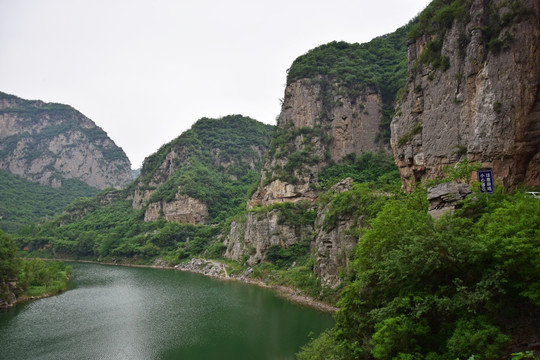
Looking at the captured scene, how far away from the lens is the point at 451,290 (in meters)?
11.8

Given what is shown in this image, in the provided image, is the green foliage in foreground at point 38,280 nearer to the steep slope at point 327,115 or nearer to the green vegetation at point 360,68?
the steep slope at point 327,115

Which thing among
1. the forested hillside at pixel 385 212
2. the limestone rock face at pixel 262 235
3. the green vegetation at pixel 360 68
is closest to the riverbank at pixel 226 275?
the forested hillside at pixel 385 212

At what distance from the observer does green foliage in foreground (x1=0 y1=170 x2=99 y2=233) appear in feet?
370

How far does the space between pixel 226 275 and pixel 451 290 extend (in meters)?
47.6

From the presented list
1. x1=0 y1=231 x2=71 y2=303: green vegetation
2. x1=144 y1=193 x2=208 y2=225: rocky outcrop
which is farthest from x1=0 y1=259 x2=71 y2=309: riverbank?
x1=144 y1=193 x2=208 y2=225: rocky outcrop

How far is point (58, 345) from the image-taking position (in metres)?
24.5

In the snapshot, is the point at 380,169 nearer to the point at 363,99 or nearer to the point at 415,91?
the point at 363,99

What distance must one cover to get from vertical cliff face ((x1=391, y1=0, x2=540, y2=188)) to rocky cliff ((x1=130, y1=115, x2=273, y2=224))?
61504 mm

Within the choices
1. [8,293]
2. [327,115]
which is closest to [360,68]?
[327,115]

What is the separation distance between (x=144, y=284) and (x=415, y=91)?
40.1 metres

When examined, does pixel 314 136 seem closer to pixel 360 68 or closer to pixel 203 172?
pixel 360 68

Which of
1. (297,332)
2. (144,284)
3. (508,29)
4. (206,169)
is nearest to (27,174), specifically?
(206,169)

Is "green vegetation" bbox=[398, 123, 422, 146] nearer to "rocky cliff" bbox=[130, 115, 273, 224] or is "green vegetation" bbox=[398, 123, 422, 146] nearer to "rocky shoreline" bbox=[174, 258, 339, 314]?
"rocky shoreline" bbox=[174, 258, 339, 314]

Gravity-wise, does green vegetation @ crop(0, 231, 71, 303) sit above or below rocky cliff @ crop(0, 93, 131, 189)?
below
